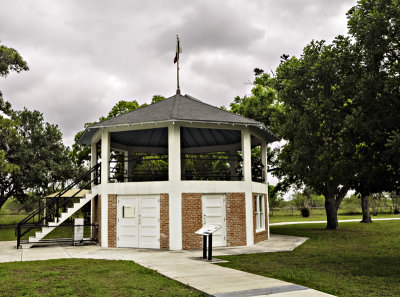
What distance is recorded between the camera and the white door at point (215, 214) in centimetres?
1631

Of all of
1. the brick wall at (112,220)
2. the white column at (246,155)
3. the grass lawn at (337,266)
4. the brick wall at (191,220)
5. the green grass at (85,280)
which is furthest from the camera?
the white column at (246,155)

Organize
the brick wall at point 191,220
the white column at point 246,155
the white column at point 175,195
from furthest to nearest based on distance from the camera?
the white column at point 246,155
the brick wall at point 191,220
the white column at point 175,195

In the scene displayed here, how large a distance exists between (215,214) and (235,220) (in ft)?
3.00

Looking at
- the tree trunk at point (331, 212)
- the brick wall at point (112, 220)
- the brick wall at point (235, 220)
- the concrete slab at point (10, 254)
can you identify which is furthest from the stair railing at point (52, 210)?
the tree trunk at point (331, 212)

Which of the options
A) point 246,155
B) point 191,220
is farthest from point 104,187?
point 246,155

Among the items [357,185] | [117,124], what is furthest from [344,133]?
[117,124]

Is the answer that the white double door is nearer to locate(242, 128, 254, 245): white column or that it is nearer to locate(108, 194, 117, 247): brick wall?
locate(108, 194, 117, 247): brick wall

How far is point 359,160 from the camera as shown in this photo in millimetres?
11625

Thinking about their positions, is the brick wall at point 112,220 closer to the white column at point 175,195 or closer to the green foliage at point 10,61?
the white column at point 175,195

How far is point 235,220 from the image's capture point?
1661 centimetres

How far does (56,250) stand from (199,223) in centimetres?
580

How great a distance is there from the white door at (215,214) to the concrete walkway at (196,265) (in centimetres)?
81

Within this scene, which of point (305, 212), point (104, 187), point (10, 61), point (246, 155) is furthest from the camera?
point (305, 212)

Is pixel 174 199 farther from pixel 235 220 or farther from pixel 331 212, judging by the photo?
pixel 331 212
